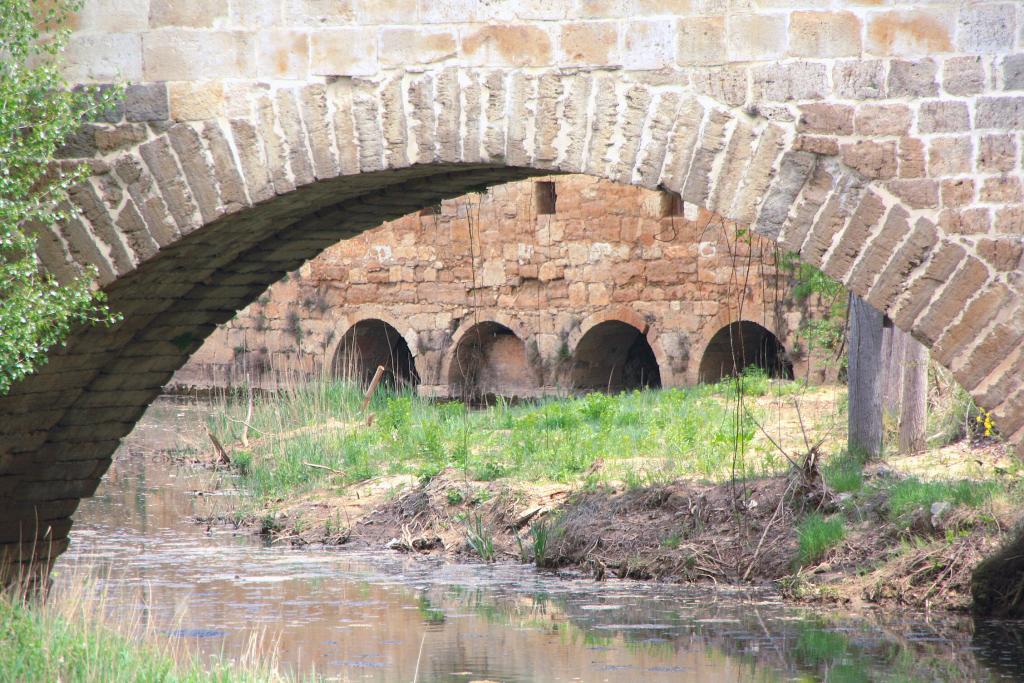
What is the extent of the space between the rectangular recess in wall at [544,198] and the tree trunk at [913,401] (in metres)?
6.64

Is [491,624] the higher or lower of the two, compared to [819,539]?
lower

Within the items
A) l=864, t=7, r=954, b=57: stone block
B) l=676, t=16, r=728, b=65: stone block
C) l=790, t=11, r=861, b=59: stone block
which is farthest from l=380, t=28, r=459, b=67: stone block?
l=864, t=7, r=954, b=57: stone block

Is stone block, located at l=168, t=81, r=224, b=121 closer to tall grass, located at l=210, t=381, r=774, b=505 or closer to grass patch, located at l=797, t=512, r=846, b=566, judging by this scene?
grass patch, located at l=797, t=512, r=846, b=566

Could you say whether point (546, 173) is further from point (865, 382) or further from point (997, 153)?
point (865, 382)

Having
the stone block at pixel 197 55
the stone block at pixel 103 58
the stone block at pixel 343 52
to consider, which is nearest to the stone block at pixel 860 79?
the stone block at pixel 343 52

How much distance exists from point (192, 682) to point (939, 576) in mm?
4576

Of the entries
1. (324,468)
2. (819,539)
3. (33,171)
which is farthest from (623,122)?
(324,468)

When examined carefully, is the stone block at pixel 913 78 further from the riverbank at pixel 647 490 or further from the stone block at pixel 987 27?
the riverbank at pixel 647 490

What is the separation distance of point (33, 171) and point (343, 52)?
130 centimetres

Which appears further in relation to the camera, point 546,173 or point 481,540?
point 481,540

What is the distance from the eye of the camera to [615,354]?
1670 cm

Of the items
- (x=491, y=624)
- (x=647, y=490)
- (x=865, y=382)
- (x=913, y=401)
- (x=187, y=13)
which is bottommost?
(x=491, y=624)

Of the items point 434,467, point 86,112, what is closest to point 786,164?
point 86,112

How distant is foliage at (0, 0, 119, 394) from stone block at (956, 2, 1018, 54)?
10.5 feet
